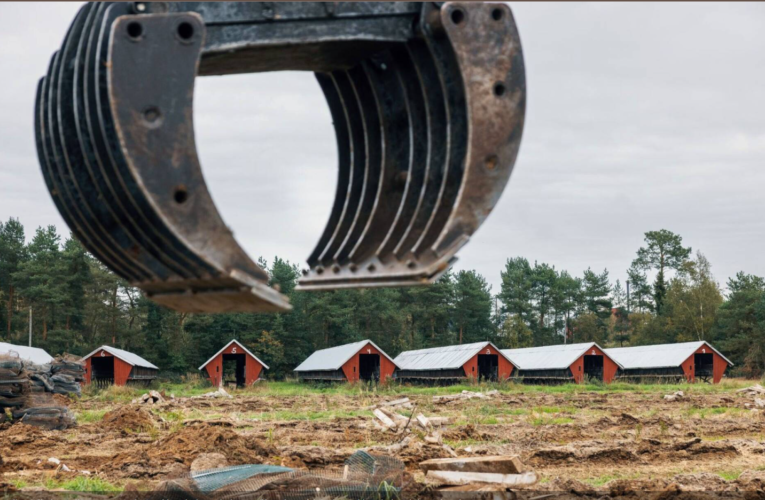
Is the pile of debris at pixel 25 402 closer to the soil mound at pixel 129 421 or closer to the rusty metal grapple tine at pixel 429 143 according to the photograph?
the soil mound at pixel 129 421

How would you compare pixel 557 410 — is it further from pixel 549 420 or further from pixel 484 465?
pixel 484 465

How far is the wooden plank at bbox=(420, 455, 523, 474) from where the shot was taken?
8.59 metres

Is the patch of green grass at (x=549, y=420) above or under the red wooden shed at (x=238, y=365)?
under

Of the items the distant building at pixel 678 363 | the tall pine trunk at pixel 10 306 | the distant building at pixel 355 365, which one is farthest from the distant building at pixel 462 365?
the tall pine trunk at pixel 10 306

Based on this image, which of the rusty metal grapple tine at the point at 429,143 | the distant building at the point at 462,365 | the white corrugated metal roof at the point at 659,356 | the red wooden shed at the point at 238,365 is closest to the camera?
the rusty metal grapple tine at the point at 429,143

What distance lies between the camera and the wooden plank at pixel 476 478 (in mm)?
8406

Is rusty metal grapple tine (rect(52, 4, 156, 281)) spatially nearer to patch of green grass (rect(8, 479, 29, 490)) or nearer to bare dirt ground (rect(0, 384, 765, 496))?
bare dirt ground (rect(0, 384, 765, 496))

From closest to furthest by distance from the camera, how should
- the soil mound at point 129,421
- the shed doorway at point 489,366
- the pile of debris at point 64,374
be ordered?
the soil mound at point 129,421, the pile of debris at point 64,374, the shed doorway at point 489,366

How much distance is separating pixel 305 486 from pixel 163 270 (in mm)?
6194

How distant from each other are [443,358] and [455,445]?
107 ft

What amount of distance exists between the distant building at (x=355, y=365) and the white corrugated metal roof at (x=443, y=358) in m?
1.82

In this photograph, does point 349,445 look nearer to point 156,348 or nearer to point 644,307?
point 156,348

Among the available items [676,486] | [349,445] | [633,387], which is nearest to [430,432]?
[349,445]

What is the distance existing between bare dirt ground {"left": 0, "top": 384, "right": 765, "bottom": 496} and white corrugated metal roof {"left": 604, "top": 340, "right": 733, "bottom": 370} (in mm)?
22868
